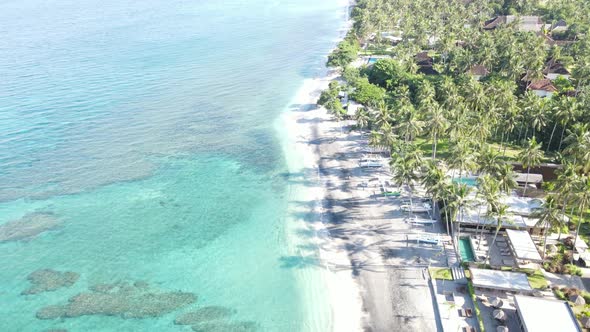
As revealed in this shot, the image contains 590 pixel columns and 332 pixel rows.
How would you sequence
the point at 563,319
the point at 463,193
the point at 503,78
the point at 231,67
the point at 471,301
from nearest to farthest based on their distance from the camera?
the point at 563,319 → the point at 471,301 → the point at 463,193 → the point at 503,78 → the point at 231,67

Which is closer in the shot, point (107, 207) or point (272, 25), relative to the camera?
point (107, 207)

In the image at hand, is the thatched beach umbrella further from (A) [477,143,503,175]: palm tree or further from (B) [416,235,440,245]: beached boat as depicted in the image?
(A) [477,143,503,175]: palm tree

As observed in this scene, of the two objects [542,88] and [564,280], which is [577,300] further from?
[542,88]

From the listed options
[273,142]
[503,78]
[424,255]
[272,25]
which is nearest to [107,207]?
[273,142]

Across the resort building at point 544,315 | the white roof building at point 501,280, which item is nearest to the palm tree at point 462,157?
the white roof building at point 501,280

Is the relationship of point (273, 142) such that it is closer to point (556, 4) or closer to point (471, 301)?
point (471, 301)

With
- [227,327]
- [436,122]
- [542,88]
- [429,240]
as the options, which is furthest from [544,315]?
[542,88]

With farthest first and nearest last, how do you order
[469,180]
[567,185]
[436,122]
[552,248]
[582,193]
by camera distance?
[469,180], [436,122], [552,248], [567,185], [582,193]
